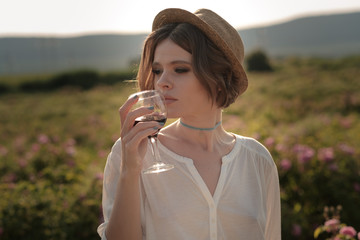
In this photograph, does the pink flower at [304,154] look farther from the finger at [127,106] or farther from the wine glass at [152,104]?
the finger at [127,106]

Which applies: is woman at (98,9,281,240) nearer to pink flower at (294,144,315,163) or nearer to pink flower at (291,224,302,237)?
pink flower at (291,224,302,237)

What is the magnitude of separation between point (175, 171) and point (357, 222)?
3468mm

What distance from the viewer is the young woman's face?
2084 millimetres

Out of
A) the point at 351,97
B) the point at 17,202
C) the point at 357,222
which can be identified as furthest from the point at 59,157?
the point at 351,97

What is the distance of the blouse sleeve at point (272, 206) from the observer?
2.48 metres

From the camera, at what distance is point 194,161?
2281 millimetres

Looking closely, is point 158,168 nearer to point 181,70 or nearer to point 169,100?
point 169,100

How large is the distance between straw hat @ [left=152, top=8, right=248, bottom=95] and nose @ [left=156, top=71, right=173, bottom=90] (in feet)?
1.21

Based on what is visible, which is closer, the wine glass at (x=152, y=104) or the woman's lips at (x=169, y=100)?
the wine glass at (x=152, y=104)

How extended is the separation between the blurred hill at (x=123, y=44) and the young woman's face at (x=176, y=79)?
13044 cm

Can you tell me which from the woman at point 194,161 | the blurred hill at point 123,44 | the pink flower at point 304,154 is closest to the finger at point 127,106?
the woman at point 194,161

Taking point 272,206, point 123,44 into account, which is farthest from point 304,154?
point 123,44

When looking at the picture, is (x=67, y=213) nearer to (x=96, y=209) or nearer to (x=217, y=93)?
(x=96, y=209)

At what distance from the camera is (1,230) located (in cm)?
427
